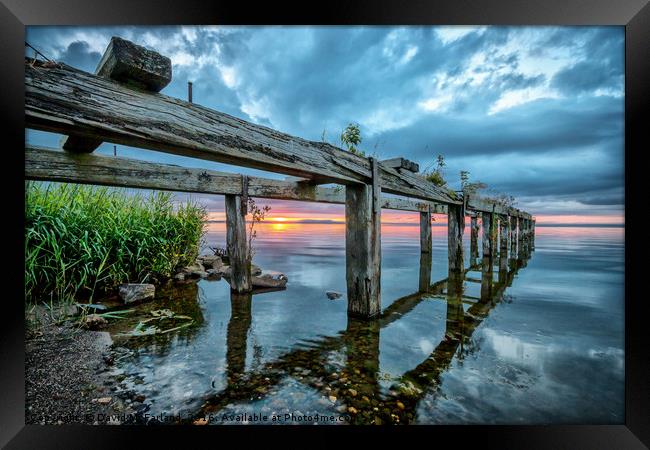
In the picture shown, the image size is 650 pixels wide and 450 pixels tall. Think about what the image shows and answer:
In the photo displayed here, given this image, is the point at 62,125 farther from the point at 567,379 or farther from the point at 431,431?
the point at 567,379

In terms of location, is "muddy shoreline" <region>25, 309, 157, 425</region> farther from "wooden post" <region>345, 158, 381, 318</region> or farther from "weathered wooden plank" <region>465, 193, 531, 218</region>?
"weathered wooden plank" <region>465, 193, 531, 218</region>

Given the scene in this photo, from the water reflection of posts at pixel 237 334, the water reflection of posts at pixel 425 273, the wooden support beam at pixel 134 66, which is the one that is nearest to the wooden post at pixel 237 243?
the water reflection of posts at pixel 237 334

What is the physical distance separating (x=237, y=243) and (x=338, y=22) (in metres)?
4.76

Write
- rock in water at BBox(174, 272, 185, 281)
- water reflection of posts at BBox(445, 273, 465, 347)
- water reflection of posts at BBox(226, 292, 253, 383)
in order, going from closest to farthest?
water reflection of posts at BBox(226, 292, 253, 383)
water reflection of posts at BBox(445, 273, 465, 347)
rock in water at BBox(174, 272, 185, 281)

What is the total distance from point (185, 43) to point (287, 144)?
140 cm

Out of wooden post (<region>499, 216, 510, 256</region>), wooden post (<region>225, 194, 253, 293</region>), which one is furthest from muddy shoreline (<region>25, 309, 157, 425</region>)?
wooden post (<region>499, 216, 510, 256</region>)

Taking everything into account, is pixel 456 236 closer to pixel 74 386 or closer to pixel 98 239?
pixel 74 386

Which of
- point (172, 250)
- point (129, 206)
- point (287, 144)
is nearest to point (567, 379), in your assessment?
point (287, 144)

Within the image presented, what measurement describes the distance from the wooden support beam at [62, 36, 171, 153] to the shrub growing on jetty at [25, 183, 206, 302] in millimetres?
2773

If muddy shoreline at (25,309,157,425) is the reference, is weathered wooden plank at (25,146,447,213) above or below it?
above

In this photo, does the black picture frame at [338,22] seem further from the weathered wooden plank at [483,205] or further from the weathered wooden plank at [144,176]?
the weathered wooden plank at [483,205]

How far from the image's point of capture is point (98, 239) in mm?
5027

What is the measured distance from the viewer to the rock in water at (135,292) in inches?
193

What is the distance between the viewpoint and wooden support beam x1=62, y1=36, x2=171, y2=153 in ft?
5.57
